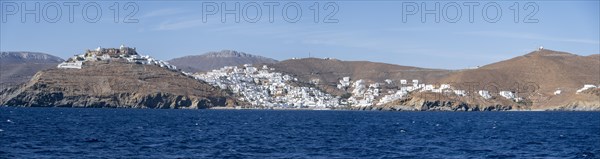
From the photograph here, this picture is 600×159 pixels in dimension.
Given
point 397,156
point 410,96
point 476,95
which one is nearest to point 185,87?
point 410,96

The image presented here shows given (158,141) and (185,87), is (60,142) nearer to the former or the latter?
(158,141)

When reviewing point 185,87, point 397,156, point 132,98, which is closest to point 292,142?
point 397,156

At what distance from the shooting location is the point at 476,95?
650 feet

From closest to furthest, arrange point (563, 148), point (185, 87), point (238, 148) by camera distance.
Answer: point (238, 148)
point (563, 148)
point (185, 87)

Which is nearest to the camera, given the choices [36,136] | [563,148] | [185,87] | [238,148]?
[238,148]

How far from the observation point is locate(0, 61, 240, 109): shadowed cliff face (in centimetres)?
17200

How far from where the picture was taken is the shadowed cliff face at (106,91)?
17200cm

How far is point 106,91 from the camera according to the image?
7018 inches

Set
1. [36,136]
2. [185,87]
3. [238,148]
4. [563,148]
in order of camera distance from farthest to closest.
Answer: [185,87]
[36,136]
[563,148]
[238,148]

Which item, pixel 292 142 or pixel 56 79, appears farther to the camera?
pixel 56 79

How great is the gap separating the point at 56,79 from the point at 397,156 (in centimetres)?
15004

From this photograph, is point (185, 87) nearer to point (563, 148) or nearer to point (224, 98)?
point (224, 98)

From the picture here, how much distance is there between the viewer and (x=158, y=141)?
49438 millimetres

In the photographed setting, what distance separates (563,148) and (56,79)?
149 m
